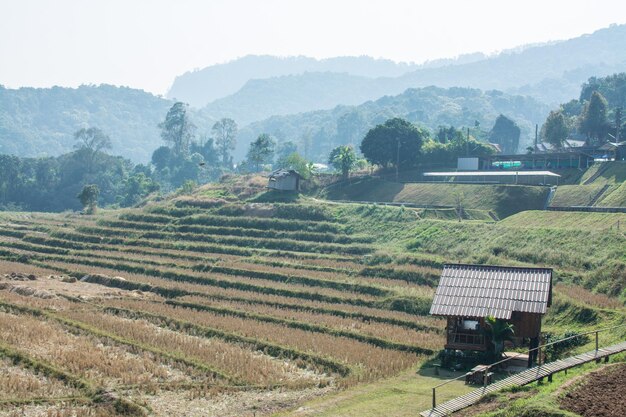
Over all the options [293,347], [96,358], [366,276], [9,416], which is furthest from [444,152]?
[9,416]

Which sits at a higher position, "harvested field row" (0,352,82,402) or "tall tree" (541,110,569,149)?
"tall tree" (541,110,569,149)

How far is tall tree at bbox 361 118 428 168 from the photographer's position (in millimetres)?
92938

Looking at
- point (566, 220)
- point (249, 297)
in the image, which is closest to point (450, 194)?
point (566, 220)

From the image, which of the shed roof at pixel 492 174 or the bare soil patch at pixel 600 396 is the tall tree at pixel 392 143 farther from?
the bare soil patch at pixel 600 396

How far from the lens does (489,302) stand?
33875 mm

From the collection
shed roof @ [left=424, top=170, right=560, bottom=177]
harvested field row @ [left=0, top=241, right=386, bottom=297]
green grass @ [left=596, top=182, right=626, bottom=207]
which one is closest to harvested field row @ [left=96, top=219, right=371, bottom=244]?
harvested field row @ [left=0, top=241, right=386, bottom=297]

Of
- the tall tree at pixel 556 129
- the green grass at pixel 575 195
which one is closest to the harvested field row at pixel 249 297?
the green grass at pixel 575 195

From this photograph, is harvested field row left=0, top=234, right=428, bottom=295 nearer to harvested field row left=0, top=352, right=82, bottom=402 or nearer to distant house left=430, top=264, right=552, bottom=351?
distant house left=430, top=264, right=552, bottom=351

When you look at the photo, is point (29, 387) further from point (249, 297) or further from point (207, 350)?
point (249, 297)

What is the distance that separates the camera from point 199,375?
3297cm

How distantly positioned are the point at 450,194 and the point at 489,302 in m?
46.2

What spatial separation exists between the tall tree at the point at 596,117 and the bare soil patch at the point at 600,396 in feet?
270

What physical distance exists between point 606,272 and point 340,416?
2514 centimetres

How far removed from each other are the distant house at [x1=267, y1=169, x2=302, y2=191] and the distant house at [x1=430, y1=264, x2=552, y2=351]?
51.9 meters
